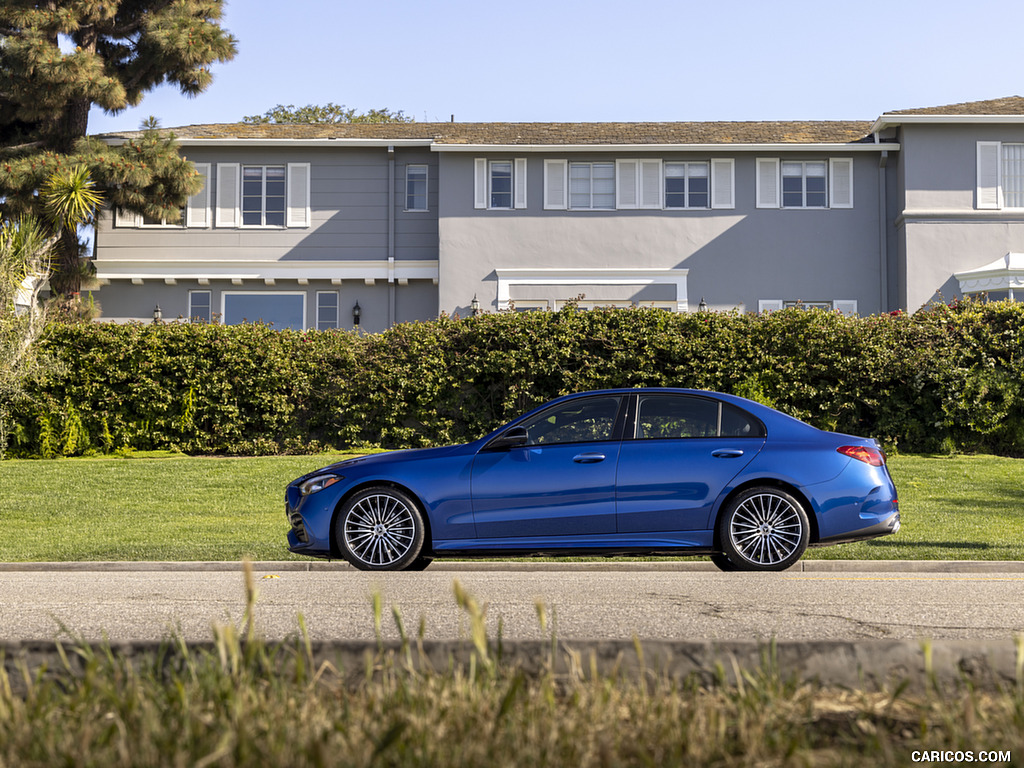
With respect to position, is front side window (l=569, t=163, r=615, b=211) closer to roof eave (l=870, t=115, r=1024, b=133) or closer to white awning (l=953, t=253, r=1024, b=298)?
roof eave (l=870, t=115, r=1024, b=133)

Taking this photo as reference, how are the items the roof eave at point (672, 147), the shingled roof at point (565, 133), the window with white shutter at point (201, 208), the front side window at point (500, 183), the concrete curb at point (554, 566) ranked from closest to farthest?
the concrete curb at point (554, 566)
the roof eave at point (672, 147)
the front side window at point (500, 183)
the shingled roof at point (565, 133)
the window with white shutter at point (201, 208)

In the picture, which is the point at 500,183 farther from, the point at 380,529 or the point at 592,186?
the point at 380,529

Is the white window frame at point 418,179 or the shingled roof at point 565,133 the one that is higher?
the shingled roof at point 565,133

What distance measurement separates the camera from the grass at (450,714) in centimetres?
247

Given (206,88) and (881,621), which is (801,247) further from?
(881,621)

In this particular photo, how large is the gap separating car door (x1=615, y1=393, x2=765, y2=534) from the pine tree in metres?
20.3

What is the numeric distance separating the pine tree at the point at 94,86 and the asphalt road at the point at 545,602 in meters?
18.0

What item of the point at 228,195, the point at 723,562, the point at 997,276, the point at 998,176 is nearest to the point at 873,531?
the point at 723,562

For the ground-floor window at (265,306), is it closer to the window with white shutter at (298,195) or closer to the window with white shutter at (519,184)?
the window with white shutter at (298,195)

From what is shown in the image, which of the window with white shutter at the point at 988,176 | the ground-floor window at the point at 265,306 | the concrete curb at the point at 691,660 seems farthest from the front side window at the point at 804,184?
the concrete curb at the point at 691,660

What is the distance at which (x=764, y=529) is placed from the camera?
9133mm

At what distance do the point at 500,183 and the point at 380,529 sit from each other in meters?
20.7

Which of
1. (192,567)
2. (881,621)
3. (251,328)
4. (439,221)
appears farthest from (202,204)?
(881,621)

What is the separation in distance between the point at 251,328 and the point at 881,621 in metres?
16.6
